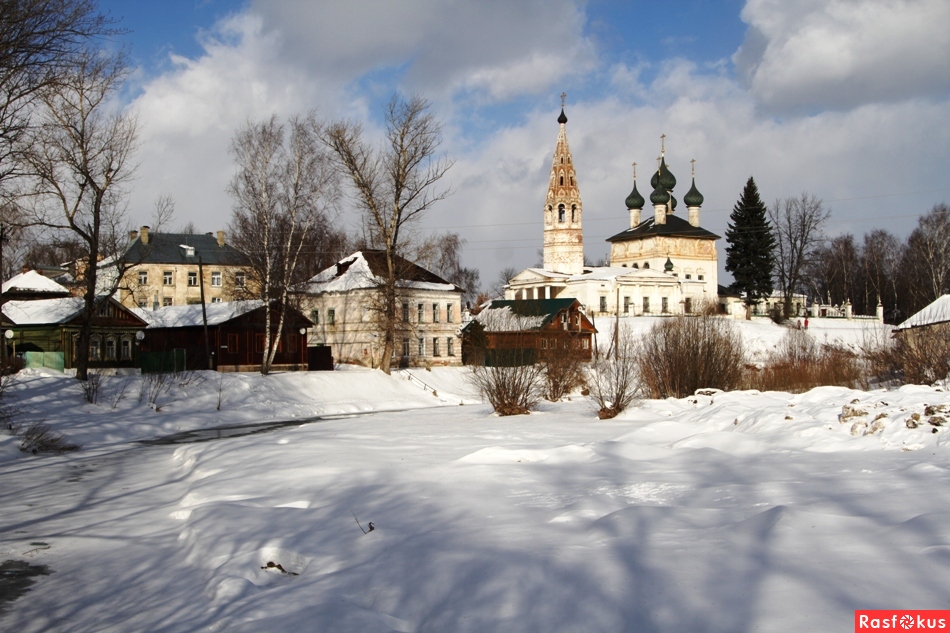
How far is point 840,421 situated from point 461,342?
139ft

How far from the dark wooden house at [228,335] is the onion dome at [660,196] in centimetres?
5295

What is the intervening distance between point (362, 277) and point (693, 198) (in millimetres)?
53321

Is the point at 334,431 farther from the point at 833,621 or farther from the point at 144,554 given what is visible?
the point at 833,621

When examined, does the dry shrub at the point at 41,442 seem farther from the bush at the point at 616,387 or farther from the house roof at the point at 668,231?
the house roof at the point at 668,231

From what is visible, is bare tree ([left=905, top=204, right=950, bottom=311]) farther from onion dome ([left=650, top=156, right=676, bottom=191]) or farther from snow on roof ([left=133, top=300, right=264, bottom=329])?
snow on roof ([left=133, top=300, right=264, bottom=329])

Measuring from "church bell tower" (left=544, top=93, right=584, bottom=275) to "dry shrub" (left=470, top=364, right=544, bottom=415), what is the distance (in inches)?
2119

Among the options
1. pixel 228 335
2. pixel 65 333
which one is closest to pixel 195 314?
pixel 228 335

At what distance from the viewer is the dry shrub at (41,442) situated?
1983 centimetres

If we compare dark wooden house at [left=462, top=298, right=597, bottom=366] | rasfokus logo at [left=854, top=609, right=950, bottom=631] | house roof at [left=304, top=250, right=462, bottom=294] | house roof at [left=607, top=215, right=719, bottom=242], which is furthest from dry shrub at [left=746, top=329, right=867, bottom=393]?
house roof at [left=607, top=215, right=719, bottom=242]

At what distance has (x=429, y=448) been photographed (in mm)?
16797

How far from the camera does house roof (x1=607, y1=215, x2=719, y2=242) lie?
86.4 m

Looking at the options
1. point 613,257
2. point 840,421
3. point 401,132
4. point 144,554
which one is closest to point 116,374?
point 401,132

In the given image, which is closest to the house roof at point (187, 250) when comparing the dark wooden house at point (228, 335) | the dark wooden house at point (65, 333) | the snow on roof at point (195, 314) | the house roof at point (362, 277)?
the house roof at point (362, 277)

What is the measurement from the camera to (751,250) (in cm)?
8175
